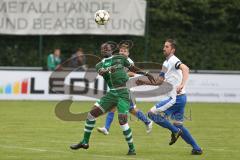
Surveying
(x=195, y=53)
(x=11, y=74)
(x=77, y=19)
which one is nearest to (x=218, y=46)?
(x=195, y=53)

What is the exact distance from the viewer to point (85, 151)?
15.1 m

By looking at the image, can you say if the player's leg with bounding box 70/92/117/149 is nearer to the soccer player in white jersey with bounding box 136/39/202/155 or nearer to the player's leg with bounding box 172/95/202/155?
the soccer player in white jersey with bounding box 136/39/202/155

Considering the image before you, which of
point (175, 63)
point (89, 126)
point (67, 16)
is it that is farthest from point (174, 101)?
point (67, 16)

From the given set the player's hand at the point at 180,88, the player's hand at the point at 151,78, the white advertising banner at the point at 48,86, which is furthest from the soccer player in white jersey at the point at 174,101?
the white advertising banner at the point at 48,86

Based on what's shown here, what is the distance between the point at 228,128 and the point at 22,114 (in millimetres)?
6910

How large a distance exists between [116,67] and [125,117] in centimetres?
100

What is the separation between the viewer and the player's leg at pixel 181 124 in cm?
1487

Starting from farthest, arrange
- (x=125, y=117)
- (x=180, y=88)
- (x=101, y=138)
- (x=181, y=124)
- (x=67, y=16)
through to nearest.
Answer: (x=67, y=16) < (x=101, y=138) < (x=181, y=124) < (x=125, y=117) < (x=180, y=88)

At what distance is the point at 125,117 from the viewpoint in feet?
47.9

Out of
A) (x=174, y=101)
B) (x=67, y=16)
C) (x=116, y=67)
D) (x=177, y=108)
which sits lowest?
(x=177, y=108)

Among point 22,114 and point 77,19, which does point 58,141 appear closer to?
point 22,114

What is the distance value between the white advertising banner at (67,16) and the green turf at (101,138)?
291 inches

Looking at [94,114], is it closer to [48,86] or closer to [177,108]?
[177,108]

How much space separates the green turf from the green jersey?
1.38m
